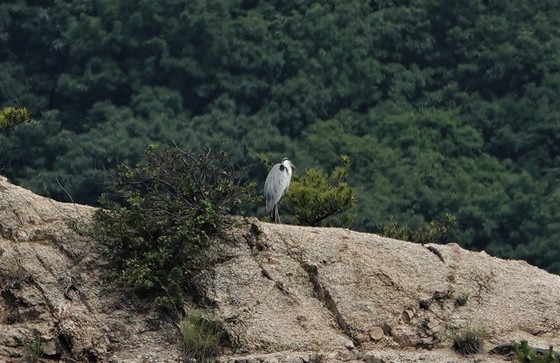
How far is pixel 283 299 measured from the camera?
2044cm

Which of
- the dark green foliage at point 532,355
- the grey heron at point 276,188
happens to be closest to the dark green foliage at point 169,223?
the grey heron at point 276,188

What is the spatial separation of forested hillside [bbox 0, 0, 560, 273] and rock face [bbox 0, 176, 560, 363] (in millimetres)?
25091

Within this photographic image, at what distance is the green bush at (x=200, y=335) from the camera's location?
65.0 ft

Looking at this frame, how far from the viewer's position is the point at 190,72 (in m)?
52.3

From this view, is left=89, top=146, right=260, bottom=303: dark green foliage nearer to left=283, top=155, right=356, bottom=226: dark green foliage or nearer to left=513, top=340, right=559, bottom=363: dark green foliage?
left=283, top=155, right=356, bottom=226: dark green foliage

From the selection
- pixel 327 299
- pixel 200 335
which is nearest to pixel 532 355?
pixel 327 299

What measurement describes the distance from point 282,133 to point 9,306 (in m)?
30.3

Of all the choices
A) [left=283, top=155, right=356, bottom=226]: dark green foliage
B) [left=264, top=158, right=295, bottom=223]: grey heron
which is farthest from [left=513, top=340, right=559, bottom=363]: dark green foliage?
[left=264, top=158, right=295, bottom=223]: grey heron

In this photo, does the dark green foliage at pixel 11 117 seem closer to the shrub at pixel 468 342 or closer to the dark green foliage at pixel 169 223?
the dark green foliage at pixel 169 223

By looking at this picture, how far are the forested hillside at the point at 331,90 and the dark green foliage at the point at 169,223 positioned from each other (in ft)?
83.0

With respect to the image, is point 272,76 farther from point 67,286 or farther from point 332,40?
point 67,286

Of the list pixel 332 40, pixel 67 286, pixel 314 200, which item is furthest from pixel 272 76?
pixel 67 286

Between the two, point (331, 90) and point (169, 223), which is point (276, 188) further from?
point (331, 90)

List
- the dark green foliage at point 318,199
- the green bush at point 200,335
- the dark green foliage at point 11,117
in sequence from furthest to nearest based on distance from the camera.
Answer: the dark green foliage at point 318,199 < the dark green foliage at point 11,117 < the green bush at point 200,335
